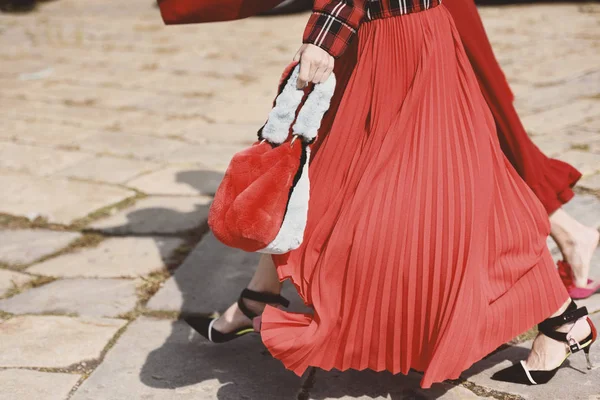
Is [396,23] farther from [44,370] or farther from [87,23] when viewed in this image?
[87,23]

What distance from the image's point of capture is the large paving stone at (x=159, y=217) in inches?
128

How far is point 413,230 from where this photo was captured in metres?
1.75

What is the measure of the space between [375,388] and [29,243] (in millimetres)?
1757

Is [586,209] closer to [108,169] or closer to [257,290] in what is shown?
[257,290]

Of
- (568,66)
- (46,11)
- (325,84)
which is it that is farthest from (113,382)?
(46,11)

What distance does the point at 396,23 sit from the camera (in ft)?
6.09

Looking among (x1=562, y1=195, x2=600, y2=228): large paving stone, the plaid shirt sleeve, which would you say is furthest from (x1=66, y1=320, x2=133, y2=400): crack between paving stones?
(x1=562, y1=195, x2=600, y2=228): large paving stone

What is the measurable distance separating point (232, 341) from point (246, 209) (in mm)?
802

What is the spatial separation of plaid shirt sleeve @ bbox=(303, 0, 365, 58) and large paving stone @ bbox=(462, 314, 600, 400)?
0.96 metres

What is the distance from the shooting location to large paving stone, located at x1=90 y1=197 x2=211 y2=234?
3.25 m

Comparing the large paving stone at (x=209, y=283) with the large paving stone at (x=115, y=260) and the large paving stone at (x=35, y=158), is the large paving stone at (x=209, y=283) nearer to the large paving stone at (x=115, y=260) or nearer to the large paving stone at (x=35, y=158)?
the large paving stone at (x=115, y=260)

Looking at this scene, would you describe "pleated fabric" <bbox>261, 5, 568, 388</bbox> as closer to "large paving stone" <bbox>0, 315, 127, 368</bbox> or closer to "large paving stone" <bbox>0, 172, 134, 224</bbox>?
"large paving stone" <bbox>0, 315, 127, 368</bbox>

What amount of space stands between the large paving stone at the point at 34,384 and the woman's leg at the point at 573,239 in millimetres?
1468

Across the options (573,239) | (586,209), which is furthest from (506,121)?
(586,209)
